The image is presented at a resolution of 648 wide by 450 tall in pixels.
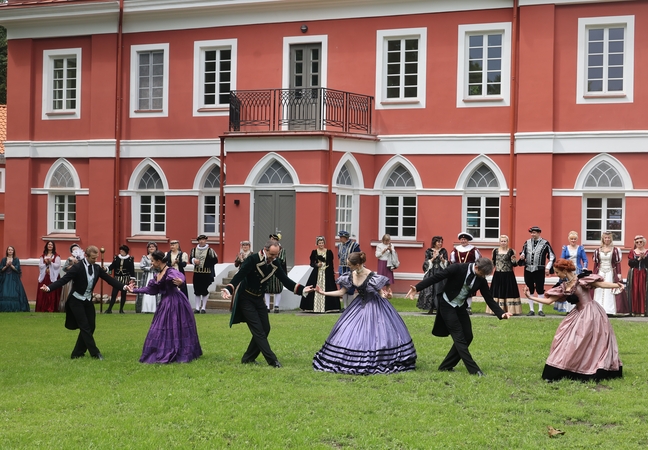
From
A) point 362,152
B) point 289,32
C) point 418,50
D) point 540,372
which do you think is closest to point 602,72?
point 418,50

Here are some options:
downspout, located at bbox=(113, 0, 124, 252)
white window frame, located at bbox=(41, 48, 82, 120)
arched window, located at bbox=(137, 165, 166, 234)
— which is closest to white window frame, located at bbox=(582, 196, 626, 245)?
arched window, located at bbox=(137, 165, 166, 234)

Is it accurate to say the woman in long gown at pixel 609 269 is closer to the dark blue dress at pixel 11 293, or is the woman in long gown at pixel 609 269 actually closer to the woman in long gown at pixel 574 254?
the woman in long gown at pixel 574 254

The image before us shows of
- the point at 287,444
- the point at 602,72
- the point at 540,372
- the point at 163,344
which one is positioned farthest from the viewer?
the point at 602,72

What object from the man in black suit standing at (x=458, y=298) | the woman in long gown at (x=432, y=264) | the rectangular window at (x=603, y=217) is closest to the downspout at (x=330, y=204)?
the woman in long gown at (x=432, y=264)

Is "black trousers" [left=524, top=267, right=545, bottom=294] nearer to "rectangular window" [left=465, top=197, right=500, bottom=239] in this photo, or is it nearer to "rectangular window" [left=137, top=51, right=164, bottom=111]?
"rectangular window" [left=465, top=197, right=500, bottom=239]

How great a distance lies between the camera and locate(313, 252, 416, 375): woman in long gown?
1196 cm

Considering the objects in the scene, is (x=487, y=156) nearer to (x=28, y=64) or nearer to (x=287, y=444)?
(x=28, y=64)

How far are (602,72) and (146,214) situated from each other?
11842 mm

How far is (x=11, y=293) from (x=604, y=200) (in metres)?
13.4

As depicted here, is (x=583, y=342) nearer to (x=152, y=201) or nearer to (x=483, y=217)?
(x=483, y=217)

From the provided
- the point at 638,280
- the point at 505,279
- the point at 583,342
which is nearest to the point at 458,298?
the point at 583,342

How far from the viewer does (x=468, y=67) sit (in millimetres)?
22578

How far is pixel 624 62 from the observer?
21.3m

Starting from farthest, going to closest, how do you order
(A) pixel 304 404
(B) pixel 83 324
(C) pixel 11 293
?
(C) pixel 11 293 < (B) pixel 83 324 < (A) pixel 304 404
